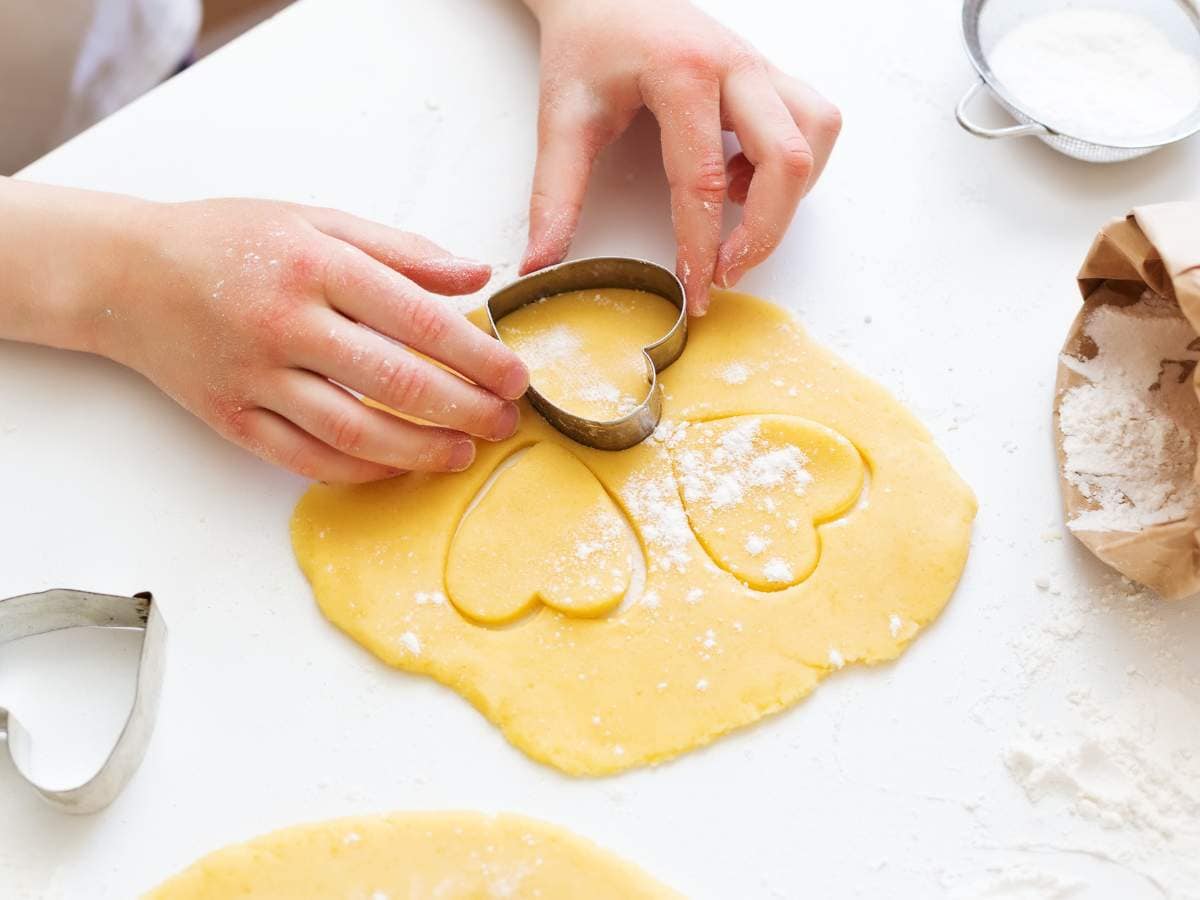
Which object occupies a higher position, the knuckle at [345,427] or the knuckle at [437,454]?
the knuckle at [345,427]

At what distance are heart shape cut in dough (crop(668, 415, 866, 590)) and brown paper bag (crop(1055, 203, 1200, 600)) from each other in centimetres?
24

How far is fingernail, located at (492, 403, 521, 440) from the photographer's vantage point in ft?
3.62

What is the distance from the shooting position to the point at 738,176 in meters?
1.25

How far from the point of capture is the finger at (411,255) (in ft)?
3.74

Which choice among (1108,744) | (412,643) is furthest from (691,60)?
(1108,744)

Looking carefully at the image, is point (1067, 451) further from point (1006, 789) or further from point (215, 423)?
point (215, 423)

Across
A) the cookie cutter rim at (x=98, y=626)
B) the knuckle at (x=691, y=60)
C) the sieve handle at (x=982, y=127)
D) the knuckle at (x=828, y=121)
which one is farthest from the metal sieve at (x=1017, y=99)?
the cookie cutter rim at (x=98, y=626)

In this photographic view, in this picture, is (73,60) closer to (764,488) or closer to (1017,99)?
(764,488)

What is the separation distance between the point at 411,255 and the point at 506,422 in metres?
0.21

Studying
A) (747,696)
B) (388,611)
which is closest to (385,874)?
(388,611)

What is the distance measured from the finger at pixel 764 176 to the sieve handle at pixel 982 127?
0.80 feet

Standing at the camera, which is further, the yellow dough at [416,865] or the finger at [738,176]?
the finger at [738,176]

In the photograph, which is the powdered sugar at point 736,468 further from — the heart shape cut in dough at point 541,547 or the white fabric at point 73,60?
the white fabric at point 73,60

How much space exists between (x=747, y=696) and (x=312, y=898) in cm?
43
